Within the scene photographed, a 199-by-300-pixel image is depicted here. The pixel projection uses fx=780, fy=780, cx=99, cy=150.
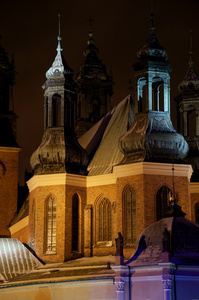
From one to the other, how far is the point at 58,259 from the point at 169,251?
404 inches

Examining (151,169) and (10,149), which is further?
(10,149)

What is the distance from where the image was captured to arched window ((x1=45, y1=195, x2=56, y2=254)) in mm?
42062

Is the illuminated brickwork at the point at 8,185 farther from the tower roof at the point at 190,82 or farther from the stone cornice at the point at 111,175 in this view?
the tower roof at the point at 190,82

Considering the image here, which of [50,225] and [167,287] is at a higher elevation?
[50,225]

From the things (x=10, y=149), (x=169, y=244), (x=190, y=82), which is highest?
(x=190, y=82)

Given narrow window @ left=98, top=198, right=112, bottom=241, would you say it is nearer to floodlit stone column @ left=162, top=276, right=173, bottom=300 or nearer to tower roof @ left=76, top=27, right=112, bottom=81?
Answer: floodlit stone column @ left=162, top=276, right=173, bottom=300

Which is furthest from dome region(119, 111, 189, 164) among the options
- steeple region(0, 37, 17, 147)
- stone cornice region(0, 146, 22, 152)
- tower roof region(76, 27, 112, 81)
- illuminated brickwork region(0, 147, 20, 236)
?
tower roof region(76, 27, 112, 81)

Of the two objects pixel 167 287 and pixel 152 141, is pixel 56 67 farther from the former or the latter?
pixel 167 287

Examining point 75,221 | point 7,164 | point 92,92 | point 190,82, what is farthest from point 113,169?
point 92,92

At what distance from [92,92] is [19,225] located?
14.6 meters

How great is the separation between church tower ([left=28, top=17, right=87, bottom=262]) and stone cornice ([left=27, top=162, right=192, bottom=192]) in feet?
0.18

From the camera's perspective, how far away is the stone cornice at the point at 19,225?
4806cm

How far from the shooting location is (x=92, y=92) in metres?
59.9

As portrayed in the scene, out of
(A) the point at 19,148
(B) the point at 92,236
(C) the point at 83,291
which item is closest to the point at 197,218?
(B) the point at 92,236
